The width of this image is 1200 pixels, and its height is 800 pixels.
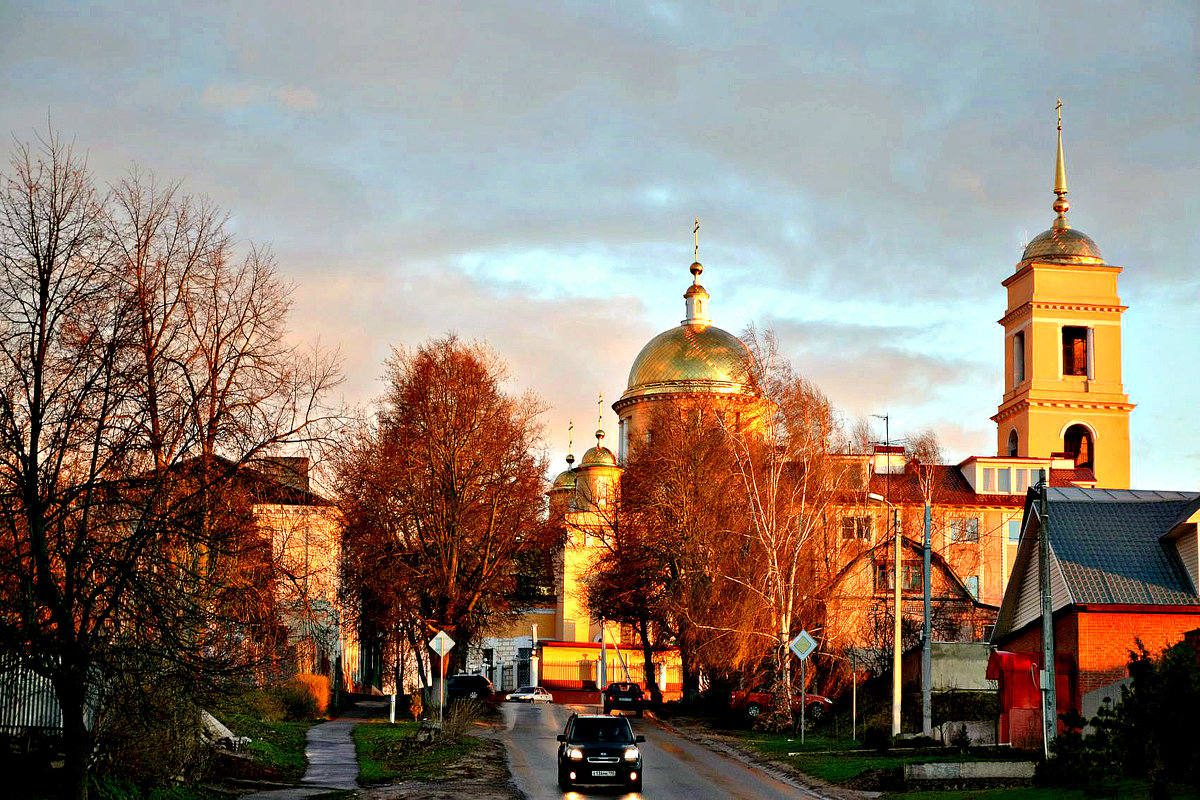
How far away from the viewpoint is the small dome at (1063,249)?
77688mm

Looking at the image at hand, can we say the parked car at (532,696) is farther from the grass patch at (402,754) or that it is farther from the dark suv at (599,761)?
the dark suv at (599,761)

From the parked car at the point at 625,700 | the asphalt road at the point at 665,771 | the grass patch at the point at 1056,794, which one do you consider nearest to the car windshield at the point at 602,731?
the asphalt road at the point at 665,771

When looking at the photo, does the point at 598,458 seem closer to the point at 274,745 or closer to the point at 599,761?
the point at 274,745

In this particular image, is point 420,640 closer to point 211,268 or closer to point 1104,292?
point 211,268

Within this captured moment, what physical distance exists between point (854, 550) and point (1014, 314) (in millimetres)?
32498

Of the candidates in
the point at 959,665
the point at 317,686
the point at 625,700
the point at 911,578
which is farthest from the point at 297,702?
the point at 911,578

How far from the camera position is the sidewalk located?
76.3 feet

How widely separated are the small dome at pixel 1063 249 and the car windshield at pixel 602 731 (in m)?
57.6

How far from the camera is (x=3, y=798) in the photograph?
1870 cm

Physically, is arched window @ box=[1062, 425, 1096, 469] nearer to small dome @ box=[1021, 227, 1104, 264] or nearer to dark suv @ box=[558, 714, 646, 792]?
small dome @ box=[1021, 227, 1104, 264]

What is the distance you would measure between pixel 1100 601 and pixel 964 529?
35.2m

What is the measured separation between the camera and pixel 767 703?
147 feet

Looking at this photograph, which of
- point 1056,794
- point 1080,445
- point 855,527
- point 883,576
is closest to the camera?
point 1056,794

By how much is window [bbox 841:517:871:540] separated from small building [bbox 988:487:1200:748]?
1679cm
